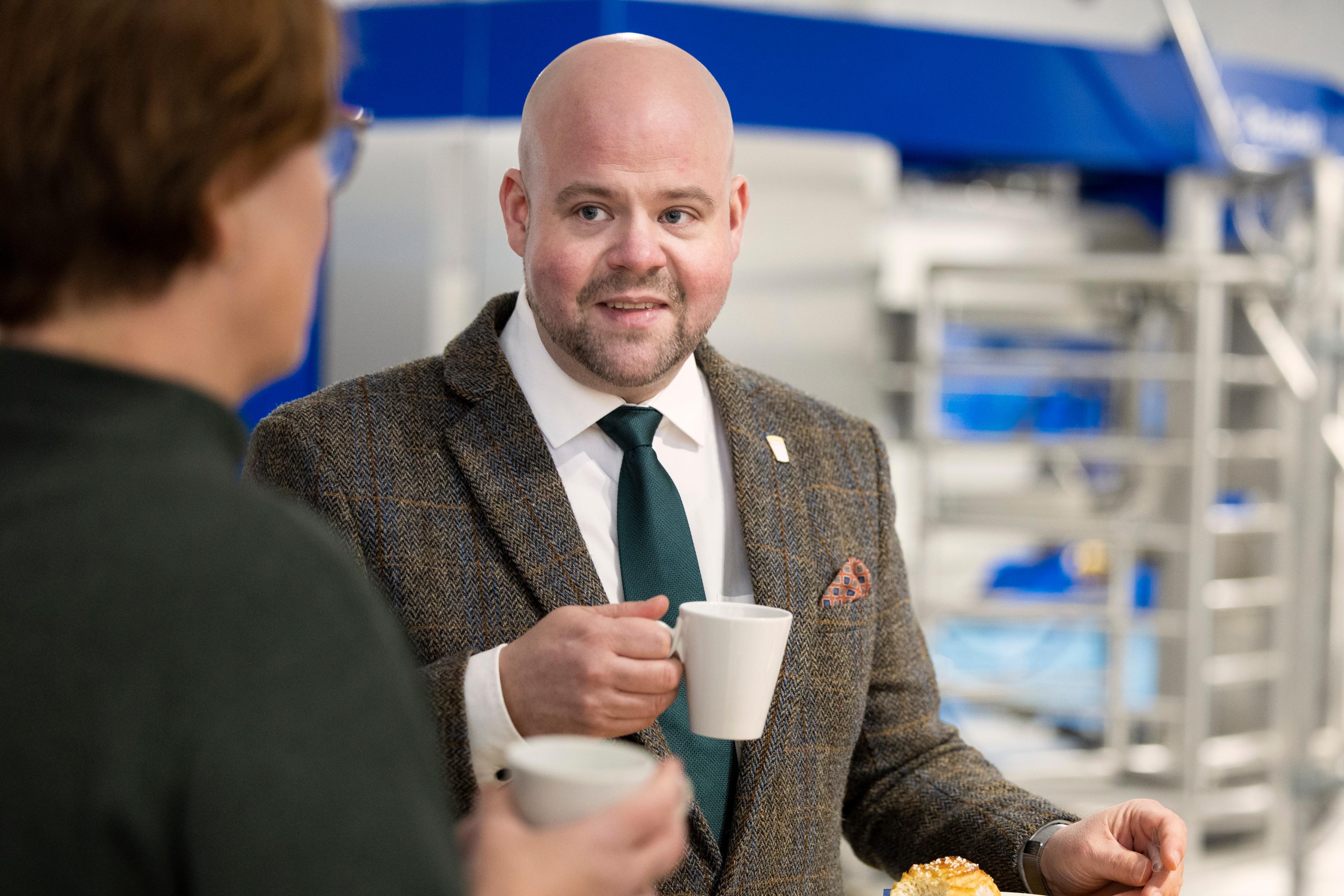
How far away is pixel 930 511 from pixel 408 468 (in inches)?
126

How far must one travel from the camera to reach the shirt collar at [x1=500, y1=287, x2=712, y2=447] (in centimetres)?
143

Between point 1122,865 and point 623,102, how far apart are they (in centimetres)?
95

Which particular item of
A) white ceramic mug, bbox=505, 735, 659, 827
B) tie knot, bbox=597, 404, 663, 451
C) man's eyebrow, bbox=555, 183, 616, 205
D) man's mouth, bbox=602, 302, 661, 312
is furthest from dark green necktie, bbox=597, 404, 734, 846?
white ceramic mug, bbox=505, 735, 659, 827

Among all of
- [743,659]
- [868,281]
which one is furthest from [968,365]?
[743,659]

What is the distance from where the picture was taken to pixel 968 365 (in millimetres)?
4254

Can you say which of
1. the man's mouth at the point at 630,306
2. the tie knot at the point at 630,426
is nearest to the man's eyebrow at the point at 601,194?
the man's mouth at the point at 630,306

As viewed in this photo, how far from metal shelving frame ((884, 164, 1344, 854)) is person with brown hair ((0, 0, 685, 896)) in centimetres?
371

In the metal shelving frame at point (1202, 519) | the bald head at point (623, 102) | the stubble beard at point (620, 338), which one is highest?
the bald head at point (623, 102)

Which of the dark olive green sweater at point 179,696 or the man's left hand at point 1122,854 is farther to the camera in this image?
the man's left hand at point 1122,854

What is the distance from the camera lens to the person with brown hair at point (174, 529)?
521mm

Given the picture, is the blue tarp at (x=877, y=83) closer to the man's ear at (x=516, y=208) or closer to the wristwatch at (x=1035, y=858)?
the man's ear at (x=516, y=208)

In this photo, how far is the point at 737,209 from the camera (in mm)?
1563

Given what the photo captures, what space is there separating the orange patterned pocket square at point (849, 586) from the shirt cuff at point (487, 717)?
18.3 inches

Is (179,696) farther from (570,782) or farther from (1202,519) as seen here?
(1202,519)
